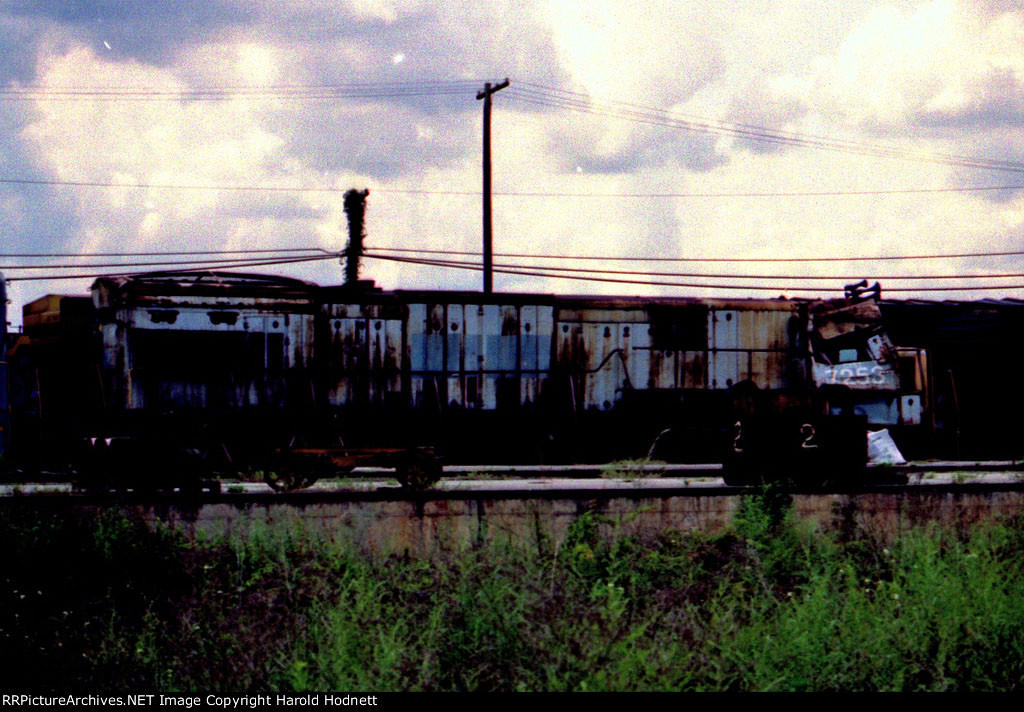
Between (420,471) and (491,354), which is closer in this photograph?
(420,471)

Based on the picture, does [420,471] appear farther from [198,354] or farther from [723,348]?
[723,348]

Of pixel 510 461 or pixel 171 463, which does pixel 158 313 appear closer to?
pixel 171 463

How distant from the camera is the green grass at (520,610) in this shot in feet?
24.9

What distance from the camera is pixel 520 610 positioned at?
820 centimetres

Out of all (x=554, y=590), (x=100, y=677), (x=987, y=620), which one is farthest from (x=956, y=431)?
(x=100, y=677)

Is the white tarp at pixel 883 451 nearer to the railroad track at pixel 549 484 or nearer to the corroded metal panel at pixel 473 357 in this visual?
the railroad track at pixel 549 484

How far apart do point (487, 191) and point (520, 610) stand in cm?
1992

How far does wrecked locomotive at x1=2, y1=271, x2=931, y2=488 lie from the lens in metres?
15.0

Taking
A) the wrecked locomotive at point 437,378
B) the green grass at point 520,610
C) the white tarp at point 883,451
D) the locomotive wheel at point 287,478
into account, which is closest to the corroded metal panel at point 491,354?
the wrecked locomotive at point 437,378

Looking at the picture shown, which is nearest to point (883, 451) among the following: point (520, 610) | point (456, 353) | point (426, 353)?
point (456, 353)

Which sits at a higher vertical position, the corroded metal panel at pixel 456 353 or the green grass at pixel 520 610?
the corroded metal panel at pixel 456 353

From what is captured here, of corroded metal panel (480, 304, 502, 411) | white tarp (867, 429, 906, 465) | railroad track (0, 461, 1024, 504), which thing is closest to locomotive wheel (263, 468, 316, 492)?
railroad track (0, 461, 1024, 504)

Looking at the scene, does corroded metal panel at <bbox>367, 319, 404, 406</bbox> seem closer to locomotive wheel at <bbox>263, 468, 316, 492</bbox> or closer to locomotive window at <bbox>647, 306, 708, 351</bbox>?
locomotive wheel at <bbox>263, 468, 316, 492</bbox>

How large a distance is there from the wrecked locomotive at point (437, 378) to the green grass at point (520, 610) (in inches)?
147
